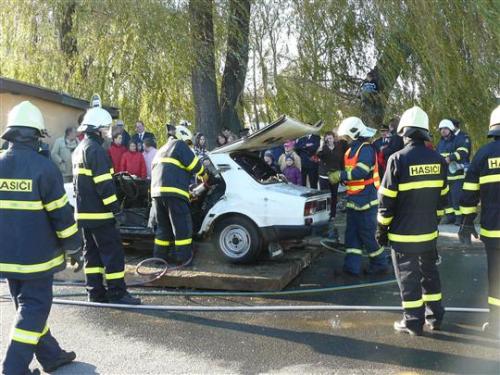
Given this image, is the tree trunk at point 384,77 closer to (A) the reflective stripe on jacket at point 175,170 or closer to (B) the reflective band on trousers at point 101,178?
(A) the reflective stripe on jacket at point 175,170

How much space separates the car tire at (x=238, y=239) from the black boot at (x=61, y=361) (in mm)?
2714

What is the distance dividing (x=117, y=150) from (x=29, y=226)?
6.51 meters

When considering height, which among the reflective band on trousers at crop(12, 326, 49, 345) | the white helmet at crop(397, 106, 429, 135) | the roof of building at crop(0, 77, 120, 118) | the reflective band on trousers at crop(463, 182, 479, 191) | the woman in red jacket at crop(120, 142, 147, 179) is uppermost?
the roof of building at crop(0, 77, 120, 118)

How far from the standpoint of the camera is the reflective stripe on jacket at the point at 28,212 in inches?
153

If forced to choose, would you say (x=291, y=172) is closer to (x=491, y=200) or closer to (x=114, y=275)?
(x=114, y=275)

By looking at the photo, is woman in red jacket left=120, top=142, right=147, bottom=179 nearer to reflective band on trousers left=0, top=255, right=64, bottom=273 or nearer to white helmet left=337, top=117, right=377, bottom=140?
white helmet left=337, top=117, right=377, bottom=140

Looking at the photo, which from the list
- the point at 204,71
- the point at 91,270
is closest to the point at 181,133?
the point at 91,270

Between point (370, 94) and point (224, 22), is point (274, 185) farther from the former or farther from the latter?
point (224, 22)

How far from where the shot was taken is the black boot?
4141 millimetres

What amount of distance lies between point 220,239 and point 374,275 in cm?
194

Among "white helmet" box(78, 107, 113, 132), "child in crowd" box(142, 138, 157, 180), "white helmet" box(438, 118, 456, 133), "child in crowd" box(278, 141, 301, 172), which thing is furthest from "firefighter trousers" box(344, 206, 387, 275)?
"child in crowd" box(142, 138, 157, 180)

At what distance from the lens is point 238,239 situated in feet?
22.0

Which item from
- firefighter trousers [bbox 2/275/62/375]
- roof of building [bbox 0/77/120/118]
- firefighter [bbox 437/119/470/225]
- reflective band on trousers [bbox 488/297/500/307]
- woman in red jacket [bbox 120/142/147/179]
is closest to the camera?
firefighter trousers [bbox 2/275/62/375]

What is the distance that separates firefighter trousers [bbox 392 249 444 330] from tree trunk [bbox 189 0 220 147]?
746cm
